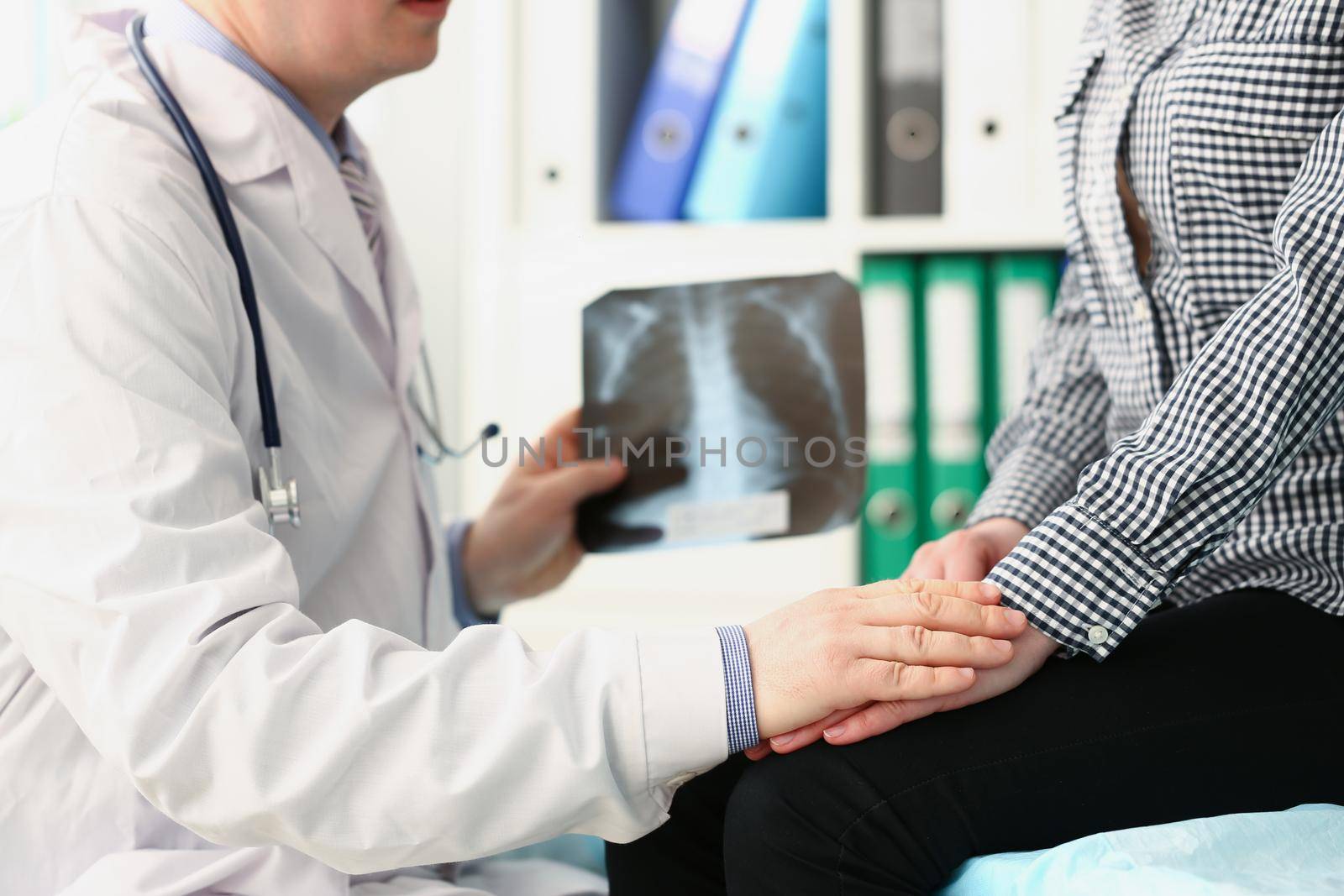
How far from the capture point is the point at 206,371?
0.75m

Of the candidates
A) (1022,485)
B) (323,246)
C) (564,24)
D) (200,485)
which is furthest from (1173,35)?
(564,24)

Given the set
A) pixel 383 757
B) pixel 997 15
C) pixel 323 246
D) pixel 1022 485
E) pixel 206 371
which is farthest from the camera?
pixel 997 15

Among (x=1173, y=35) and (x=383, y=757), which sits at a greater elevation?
(x=1173, y=35)

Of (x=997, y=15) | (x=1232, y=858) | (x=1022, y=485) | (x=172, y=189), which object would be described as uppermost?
(x=997, y=15)

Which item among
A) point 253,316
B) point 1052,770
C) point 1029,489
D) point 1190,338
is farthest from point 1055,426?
point 253,316

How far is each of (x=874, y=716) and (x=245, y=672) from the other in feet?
1.11

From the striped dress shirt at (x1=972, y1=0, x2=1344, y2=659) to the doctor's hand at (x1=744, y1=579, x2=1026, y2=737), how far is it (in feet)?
0.19

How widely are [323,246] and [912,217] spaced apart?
109cm

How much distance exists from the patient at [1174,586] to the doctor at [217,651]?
45 millimetres

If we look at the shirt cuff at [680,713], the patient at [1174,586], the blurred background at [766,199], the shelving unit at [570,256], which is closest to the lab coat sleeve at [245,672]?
the shirt cuff at [680,713]

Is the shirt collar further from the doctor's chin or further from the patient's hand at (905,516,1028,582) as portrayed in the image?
the patient's hand at (905,516,1028,582)

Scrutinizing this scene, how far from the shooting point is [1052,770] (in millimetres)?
695

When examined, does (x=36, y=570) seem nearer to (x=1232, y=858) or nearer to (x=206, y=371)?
(x=206, y=371)

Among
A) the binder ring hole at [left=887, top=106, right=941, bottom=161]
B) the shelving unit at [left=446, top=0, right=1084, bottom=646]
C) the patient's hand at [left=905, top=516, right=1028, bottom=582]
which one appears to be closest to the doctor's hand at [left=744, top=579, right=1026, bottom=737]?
the patient's hand at [left=905, top=516, right=1028, bottom=582]
